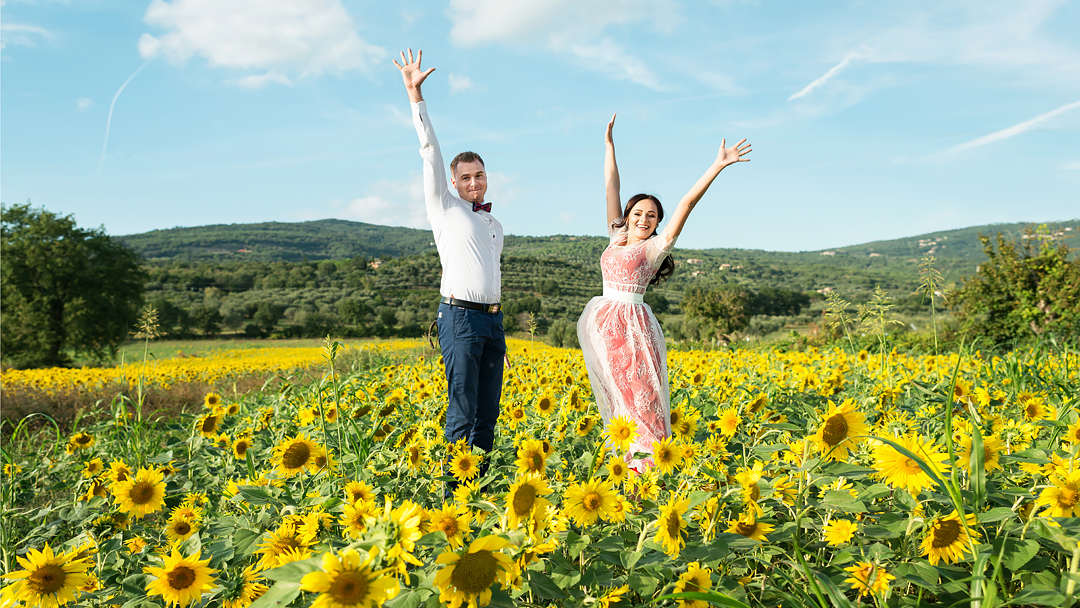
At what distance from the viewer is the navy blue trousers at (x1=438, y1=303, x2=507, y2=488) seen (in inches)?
133

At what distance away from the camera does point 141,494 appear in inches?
90.5

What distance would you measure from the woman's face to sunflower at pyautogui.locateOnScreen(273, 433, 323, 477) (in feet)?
7.79

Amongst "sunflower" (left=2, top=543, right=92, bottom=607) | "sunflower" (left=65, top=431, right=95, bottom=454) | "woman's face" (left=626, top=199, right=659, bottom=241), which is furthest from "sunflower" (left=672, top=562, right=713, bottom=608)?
"sunflower" (left=65, top=431, right=95, bottom=454)

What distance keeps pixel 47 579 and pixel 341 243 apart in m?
139

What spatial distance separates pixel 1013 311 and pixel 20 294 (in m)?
38.5

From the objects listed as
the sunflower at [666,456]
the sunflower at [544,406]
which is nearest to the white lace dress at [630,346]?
the sunflower at [544,406]

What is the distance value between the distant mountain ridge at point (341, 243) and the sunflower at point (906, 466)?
8267 cm

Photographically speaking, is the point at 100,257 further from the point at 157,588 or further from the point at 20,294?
the point at 157,588

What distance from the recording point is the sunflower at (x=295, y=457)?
6.75 feet

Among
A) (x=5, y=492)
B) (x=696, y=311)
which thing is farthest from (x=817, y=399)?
(x=696, y=311)

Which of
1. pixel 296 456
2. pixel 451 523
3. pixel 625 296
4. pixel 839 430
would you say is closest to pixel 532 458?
pixel 451 523

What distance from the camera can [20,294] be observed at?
88.3ft

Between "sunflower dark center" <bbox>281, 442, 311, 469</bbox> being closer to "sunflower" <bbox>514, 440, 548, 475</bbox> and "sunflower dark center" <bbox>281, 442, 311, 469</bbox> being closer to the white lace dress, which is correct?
"sunflower" <bbox>514, 440, 548, 475</bbox>

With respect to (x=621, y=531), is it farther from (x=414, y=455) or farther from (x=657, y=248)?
(x=657, y=248)
